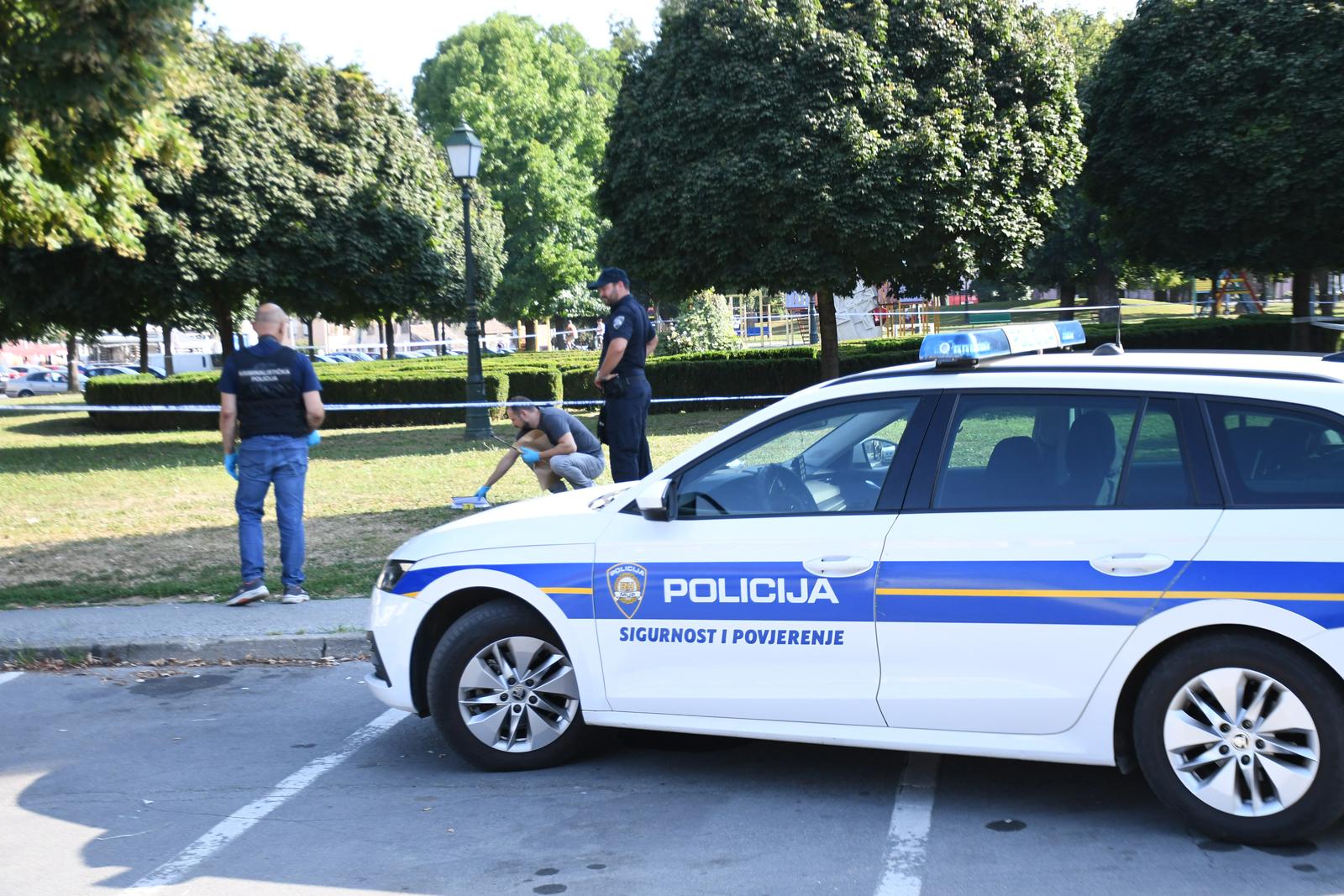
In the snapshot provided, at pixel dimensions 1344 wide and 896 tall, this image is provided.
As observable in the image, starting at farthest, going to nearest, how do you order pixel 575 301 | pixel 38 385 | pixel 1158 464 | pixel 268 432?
pixel 575 301 < pixel 38 385 < pixel 268 432 < pixel 1158 464

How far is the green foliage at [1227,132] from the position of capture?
22.7 meters

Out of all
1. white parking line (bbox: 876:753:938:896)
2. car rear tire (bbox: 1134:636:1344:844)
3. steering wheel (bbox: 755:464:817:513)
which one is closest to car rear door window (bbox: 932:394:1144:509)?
steering wheel (bbox: 755:464:817:513)

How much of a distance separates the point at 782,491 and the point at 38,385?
5963cm

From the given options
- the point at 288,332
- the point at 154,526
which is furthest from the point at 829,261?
the point at 288,332

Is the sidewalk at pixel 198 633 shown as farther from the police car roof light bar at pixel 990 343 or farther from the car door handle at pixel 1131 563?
the car door handle at pixel 1131 563

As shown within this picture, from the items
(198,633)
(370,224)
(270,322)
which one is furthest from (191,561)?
(370,224)

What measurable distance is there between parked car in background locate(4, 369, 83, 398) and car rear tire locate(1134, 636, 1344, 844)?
58.6 metres

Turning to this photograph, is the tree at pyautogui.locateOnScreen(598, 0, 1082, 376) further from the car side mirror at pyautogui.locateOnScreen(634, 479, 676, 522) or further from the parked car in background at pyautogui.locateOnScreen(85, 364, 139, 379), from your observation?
the parked car in background at pyautogui.locateOnScreen(85, 364, 139, 379)

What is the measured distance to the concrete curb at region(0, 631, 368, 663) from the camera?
306 inches

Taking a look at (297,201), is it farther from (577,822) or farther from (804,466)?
(577,822)

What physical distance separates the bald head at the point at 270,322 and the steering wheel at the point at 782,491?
4535 mm

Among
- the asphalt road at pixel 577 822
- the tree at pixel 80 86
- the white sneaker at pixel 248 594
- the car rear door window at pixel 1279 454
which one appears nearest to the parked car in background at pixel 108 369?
the tree at pixel 80 86

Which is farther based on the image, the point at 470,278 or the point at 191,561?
the point at 470,278

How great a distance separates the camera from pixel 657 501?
16.5 ft
